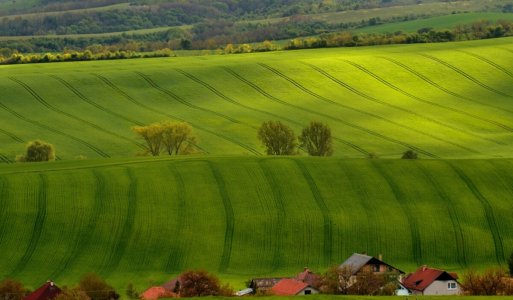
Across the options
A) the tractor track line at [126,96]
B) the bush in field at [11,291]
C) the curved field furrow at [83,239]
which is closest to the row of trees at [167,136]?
the tractor track line at [126,96]

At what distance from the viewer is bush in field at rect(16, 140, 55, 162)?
120600mm

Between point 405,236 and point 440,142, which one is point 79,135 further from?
point 405,236

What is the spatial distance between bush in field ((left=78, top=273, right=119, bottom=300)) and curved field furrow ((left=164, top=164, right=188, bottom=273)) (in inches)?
541

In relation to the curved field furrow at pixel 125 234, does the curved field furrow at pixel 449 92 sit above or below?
above

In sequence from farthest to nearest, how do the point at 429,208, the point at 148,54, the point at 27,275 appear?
the point at 148,54, the point at 429,208, the point at 27,275

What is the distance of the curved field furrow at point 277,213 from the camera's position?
3457 inches

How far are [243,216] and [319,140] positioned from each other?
3242 centimetres

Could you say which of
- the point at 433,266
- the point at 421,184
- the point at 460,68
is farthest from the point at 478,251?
the point at 460,68

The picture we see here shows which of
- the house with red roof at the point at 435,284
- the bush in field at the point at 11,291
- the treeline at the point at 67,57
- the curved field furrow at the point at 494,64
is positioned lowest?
the house with red roof at the point at 435,284

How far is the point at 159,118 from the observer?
471 ft

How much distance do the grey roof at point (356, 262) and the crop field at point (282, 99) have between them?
46.7 metres

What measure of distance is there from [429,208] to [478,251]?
25.7 ft

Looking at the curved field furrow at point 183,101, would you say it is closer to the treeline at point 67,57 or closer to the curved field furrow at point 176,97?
the curved field furrow at point 176,97

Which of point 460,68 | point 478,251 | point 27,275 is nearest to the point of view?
point 27,275
